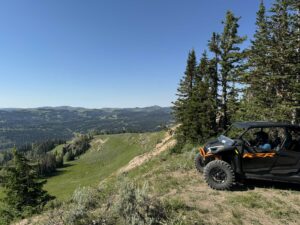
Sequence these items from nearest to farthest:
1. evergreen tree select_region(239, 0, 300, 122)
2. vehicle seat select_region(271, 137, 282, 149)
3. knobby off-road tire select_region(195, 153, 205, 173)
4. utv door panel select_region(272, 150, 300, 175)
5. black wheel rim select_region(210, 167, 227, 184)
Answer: utv door panel select_region(272, 150, 300, 175)
black wheel rim select_region(210, 167, 227, 184)
vehicle seat select_region(271, 137, 282, 149)
knobby off-road tire select_region(195, 153, 205, 173)
evergreen tree select_region(239, 0, 300, 122)

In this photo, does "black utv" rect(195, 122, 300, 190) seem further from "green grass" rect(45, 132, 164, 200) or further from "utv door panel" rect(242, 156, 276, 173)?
"green grass" rect(45, 132, 164, 200)

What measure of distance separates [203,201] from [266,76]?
55.5 feet

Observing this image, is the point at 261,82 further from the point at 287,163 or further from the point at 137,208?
the point at 137,208

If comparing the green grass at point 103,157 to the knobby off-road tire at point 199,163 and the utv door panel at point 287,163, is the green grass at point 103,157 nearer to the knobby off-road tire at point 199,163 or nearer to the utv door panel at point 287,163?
the knobby off-road tire at point 199,163

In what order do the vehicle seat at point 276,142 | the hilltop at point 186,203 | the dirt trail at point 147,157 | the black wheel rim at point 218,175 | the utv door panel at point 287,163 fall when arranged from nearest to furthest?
the hilltop at point 186,203 < the utv door panel at point 287,163 < the black wheel rim at point 218,175 < the vehicle seat at point 276,142 < the dirt trail at point 147,157

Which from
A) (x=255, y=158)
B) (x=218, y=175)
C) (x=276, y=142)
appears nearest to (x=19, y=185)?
(x=218, y=175)

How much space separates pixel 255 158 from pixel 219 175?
4.60 ft

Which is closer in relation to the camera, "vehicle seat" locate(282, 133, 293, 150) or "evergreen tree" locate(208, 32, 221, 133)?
"vehicle seat" locate(282, 133, 293, 150)

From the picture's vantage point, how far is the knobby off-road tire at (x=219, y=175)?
8641 millimetres

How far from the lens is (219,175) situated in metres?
8.95

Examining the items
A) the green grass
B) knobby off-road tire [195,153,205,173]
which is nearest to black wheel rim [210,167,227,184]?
knobby off-road tire [195,153,205,173]

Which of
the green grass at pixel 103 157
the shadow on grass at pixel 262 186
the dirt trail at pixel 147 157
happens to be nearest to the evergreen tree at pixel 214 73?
the dirt trail at pixel 147 157

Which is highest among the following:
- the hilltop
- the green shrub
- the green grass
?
the green shrub

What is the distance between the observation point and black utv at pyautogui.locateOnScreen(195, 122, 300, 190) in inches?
332
